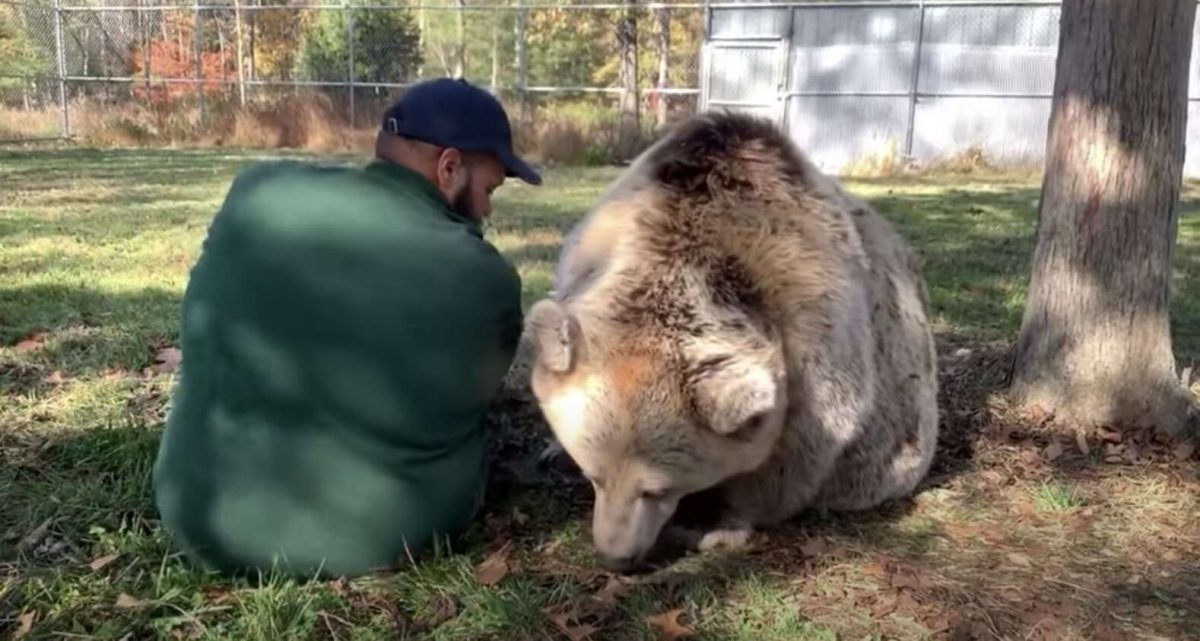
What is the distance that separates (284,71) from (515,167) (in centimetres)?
2443

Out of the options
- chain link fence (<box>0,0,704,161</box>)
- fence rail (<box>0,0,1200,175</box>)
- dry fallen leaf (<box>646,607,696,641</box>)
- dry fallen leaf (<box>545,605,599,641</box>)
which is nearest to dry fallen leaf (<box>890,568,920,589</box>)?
dry fallen leaf (<box>646,607,696,641</box>)

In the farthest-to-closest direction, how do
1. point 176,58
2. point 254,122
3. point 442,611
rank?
point 176,58 → point 254,122 → point 442,611

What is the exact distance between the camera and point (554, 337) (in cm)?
302

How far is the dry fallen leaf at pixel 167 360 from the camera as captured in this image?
16.3ft

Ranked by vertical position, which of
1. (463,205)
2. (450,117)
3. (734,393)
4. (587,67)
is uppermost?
(587,67)

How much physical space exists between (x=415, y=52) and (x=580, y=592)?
72.0 ft

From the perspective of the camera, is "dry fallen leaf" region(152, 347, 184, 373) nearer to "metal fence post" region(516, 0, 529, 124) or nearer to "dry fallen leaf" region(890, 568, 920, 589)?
"dry fallen leaf" region(890, 568, 920, 589)

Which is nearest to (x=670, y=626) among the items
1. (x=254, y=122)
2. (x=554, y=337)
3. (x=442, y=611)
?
(x=442, y=611)

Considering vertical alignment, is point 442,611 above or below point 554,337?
below

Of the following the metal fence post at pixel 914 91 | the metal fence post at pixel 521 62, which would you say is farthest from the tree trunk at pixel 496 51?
the metal fence post at pixel 914 91

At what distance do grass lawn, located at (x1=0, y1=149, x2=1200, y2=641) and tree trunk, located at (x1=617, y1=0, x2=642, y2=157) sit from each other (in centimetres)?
1424

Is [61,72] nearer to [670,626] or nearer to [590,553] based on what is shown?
[590,553]

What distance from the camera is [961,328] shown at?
254 inches

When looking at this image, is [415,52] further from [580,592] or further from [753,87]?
[580,592]
